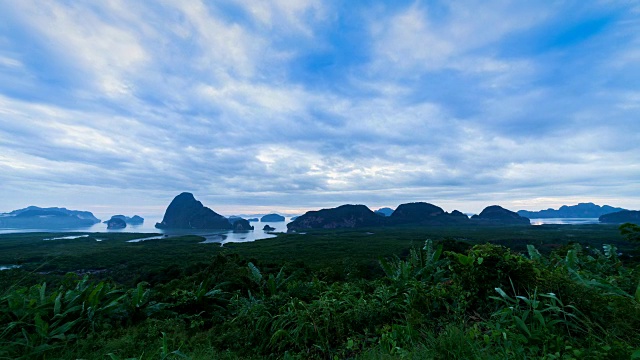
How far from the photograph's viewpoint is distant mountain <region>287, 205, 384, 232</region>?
152750 millimetres

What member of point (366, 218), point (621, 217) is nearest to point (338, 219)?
point (366, 218)

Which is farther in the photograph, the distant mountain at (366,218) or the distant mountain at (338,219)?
the distant mountain at (338,219)

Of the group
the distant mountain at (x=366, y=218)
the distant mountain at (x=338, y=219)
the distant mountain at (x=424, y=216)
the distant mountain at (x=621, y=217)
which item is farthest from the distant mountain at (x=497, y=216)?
the distant mountain at (x=338, y=219)

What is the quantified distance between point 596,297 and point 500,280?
0.92 metres

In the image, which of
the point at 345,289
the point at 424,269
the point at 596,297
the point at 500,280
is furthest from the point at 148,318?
the point at 596,297

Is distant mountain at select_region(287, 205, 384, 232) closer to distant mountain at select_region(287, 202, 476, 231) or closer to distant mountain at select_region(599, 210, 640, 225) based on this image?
distant mountain at select_region(287, 202, 476, 231)

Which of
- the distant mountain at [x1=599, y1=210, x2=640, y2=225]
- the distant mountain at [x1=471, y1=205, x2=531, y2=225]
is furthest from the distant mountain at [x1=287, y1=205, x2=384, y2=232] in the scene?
the distant mountain at [x1=599, y1=210, x2=640, y2=225]

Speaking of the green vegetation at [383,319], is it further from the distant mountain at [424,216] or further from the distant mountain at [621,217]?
the distant mountain at [621,217]

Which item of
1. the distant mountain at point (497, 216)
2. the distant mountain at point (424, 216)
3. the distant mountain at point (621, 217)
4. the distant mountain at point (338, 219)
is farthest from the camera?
the distant mountain at point (497, 216)

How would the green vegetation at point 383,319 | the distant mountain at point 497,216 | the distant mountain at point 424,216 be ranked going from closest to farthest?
the green vegetation at point 383,319 → the distant mountain at point 424,216 → the distant mountain at point 497,216

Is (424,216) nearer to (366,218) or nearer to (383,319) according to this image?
(366,218)

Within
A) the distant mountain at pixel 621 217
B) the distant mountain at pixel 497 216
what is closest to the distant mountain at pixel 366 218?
the distant mountain at pixel 497 216

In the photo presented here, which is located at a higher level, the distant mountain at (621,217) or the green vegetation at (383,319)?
the green vegetation at (383,319)

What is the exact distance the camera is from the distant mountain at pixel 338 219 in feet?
501
